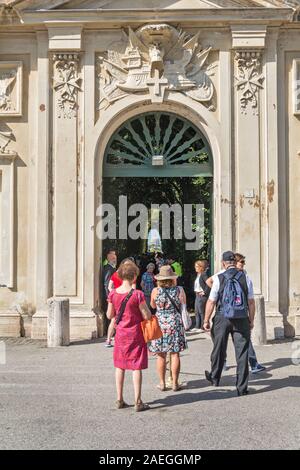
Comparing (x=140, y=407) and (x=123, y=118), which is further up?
(x=123, y=118)

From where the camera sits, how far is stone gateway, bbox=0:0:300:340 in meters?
11.8

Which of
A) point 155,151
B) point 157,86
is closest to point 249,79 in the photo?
point 157,86

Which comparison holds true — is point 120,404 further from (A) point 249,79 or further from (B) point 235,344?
(A) point 249,79

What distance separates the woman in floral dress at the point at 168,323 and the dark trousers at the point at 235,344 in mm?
445

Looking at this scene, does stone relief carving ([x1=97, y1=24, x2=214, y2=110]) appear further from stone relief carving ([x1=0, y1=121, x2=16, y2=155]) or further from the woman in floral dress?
the woman in floral dress

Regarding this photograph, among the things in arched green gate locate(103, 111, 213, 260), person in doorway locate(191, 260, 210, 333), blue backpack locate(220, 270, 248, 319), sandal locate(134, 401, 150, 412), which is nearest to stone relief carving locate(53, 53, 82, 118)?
arched green gate locate(103, 111, 213, 260)

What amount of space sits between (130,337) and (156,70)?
7.12 meters

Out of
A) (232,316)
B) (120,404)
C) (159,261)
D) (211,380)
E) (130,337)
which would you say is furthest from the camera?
(159,261)

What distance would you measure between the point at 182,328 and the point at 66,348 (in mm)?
3831

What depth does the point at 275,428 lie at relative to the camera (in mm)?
5734

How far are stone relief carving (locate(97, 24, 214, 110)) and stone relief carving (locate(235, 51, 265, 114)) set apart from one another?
62 centimetres

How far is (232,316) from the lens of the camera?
282 inches

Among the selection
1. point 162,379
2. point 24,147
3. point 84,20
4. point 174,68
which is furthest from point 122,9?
point 162,379

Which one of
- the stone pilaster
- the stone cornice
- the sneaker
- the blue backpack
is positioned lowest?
the sneaker
